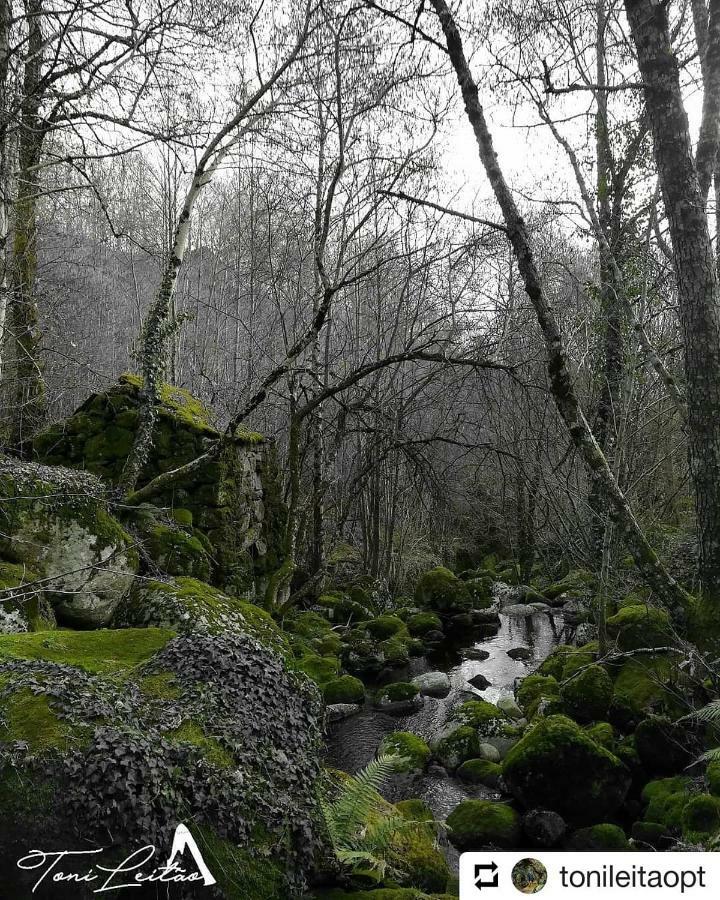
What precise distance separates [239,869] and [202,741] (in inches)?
23.9

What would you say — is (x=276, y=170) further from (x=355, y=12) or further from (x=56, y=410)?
(x=56, y=410)

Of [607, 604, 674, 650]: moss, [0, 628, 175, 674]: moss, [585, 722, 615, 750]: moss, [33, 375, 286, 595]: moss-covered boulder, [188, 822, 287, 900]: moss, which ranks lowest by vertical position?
[585, 722, 615, 750]: moss

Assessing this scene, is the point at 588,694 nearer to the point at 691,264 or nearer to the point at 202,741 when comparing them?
the point at 691,264

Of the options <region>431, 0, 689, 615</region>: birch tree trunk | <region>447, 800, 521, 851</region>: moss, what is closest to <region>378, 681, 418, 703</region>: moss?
<region>447, 800, 521, 851</region>: moss

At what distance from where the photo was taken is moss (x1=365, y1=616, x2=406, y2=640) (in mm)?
10820

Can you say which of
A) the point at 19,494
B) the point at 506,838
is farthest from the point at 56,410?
the point at 506,838

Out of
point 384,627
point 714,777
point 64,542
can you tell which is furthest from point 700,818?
point 384,627

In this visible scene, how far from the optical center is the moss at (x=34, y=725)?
2.87m

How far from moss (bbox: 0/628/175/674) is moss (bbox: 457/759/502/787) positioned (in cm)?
349

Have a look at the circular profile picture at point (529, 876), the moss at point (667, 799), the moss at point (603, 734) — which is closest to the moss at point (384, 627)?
the moss at point (603, 734)

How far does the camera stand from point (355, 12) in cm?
708

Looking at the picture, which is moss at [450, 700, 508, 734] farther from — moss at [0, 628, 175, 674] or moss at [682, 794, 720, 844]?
moss at [0, 628, 175, 674]

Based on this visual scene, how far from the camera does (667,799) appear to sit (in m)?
5.01

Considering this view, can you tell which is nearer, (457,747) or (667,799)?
(667,799)
